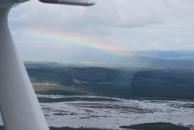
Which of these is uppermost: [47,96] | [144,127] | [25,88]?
[25,88]

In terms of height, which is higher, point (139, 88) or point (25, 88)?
point (25, 88)

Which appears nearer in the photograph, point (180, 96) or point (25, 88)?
point (25, 88)

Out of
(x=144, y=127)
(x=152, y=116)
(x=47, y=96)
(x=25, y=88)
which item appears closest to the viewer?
(x=25, y=88)

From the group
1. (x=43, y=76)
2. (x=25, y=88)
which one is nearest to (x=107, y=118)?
(x=43, y=76)

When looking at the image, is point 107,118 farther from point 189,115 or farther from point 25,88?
point 25,88

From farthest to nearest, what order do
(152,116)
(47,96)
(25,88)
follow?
(152,116) → (47,96) → (25,88)

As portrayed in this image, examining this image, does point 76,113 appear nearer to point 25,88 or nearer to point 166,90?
point 166,90
